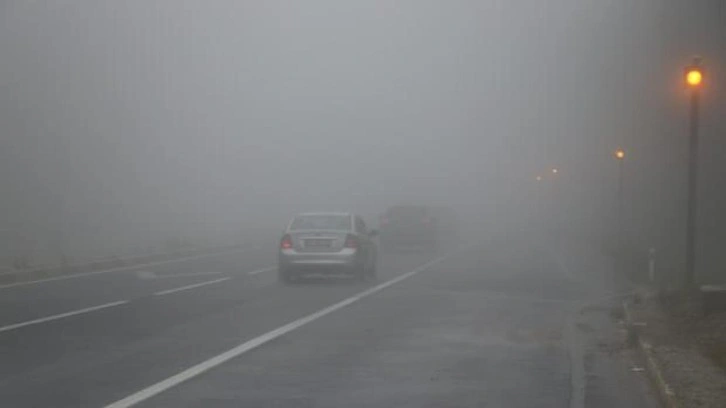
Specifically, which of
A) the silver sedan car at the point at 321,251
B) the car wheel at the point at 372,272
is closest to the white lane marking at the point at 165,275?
the silver sedan car at the point at 321,251

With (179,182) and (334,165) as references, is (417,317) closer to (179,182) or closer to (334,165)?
(179,182)

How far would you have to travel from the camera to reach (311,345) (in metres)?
14.6

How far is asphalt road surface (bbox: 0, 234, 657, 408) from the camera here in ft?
35.7

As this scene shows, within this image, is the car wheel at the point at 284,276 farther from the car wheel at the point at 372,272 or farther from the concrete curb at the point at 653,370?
the concrete curb at the point at 653,370

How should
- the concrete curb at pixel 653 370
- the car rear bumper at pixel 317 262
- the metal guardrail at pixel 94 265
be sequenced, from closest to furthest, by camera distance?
the concrete curb at pixel 653 370 → the car rear bumper at pixel 317 262 → the metal guardrail at pixel 94 265

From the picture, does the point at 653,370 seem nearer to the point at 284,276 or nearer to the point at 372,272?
the point at 284,276

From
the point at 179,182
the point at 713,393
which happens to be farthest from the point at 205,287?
the point at 179,182

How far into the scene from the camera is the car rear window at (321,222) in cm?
2694

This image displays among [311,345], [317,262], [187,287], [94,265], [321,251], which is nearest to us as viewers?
[311,345]

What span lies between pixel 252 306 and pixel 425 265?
15706 mm

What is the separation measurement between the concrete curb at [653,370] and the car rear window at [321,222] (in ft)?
35.0

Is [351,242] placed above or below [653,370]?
above

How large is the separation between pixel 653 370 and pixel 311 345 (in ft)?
14.3

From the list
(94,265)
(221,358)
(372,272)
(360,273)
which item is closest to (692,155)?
(360,273)
